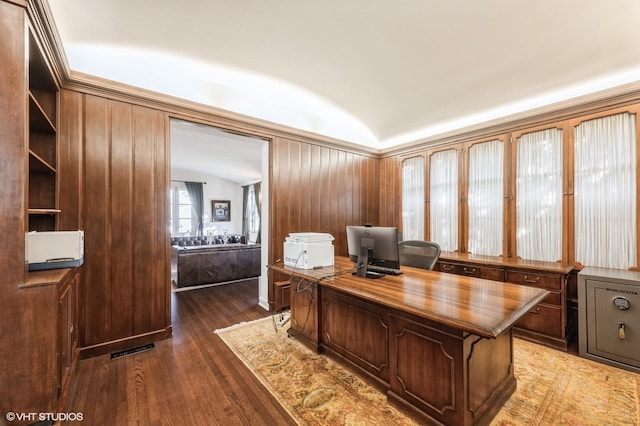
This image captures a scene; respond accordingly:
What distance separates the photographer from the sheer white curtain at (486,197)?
11.9 ft

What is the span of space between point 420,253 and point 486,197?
63.9 inches

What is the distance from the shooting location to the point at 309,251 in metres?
2.63

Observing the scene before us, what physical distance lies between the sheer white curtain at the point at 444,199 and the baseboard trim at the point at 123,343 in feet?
12.7

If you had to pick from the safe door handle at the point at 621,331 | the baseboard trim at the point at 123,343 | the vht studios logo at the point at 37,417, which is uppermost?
the safe door handle at the point at 621,331

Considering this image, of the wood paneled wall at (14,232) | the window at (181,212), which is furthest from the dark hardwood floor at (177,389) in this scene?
the window at (181,212)

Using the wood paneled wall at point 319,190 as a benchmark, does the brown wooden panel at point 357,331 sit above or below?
below

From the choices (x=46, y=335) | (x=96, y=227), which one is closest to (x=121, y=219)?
(x=96, y=227)

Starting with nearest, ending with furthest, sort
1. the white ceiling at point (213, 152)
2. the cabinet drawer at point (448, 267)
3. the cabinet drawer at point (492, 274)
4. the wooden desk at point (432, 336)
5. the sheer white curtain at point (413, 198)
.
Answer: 1. the wooden desk at point (432, 336)
2. the cabinet drawer at point (492, 274)
3. the cabinet drawer at point (448, 267)
4. the white ceiling at point (213, 152)
5. the sheer white curtain at point (413, 198)

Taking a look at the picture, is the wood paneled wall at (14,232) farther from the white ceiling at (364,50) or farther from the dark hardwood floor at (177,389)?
the white ceiling at (364,50)

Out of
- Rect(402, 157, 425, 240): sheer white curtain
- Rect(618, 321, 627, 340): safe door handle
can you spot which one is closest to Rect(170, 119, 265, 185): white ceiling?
Rect(402, 157, 425, 240): sheer white curtain

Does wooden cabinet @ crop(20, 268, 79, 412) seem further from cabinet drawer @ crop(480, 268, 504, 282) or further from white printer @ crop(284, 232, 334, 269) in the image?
cabinet drawer @ crop(480, 268, 504, 282)

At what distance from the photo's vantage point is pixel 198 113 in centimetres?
314

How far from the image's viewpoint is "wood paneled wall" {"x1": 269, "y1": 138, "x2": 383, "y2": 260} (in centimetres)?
386

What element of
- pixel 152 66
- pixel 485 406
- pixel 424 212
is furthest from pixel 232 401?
pixel 424 212
